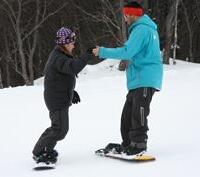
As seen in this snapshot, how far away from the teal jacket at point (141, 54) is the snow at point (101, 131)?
0.79m

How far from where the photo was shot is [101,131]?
7465 millimetres

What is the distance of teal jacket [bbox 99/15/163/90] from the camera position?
572 cm

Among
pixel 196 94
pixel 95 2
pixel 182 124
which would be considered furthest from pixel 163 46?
pixel 182 124

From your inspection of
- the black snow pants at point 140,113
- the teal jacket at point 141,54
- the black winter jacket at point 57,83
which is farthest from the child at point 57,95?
the black snow pants at point 140,113

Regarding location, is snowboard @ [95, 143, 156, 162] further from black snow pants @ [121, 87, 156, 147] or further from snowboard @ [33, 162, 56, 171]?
snowboard @ [33, 162, 56, 171]

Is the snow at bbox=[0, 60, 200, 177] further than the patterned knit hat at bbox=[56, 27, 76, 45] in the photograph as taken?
No

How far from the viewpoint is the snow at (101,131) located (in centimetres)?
555

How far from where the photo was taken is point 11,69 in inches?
1142

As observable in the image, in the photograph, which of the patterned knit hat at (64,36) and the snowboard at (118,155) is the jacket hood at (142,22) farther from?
the snowboard at (118,155)

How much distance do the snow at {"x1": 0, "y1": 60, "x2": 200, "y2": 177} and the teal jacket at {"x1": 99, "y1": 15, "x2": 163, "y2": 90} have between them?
2.58ft

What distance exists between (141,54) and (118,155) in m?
1.04

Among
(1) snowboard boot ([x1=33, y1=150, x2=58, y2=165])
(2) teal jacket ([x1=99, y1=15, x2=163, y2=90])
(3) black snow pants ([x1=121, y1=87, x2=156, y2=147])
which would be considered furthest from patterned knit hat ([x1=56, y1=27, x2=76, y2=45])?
(1) snowboard boot ([x1=33, y1=150, x2=58, y2=165])

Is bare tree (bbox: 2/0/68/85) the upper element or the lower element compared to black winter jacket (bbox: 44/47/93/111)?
lower

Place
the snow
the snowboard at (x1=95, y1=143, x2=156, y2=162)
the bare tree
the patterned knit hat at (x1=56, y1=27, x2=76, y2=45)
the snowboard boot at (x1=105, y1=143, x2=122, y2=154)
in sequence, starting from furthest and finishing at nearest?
the bare tree
the snowboard boot at (x1=105, y1=143, x2=122, y2=154)
the patterned knit hat at (x1=56, y1=27, x2=76, y2=45)
the snowboard at (x1=95, y1=143, x2=156, y2=162)
the snow
